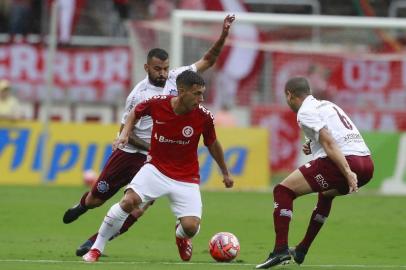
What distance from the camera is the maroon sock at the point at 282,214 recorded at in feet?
38.0

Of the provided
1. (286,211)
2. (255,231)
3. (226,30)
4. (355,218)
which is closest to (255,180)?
(355,218)

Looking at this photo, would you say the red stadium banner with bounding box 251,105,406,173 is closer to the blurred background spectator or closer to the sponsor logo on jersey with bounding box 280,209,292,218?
the blurred background spectator

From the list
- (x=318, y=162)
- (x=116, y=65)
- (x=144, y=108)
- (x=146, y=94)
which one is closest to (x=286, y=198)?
(x=318, y=162)

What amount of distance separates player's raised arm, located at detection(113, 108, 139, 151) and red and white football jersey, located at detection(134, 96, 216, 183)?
6cm

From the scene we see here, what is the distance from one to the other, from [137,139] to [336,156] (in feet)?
9.64

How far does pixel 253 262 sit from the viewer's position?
489 inches

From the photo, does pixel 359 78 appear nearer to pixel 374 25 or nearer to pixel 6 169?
pixel 374 25

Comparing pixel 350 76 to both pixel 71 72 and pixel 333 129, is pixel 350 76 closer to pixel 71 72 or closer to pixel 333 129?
pixel 71 72

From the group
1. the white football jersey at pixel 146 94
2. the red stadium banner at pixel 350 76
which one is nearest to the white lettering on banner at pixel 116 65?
the red stadium banner at pixel 350 76

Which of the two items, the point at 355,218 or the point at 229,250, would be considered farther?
the point at 355,218

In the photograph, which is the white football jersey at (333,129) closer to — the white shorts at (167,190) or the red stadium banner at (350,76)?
the white shorts at (167,190)

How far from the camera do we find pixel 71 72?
91.5 feet

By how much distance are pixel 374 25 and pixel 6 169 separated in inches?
338

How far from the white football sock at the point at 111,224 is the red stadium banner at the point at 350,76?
1404 centimetres
